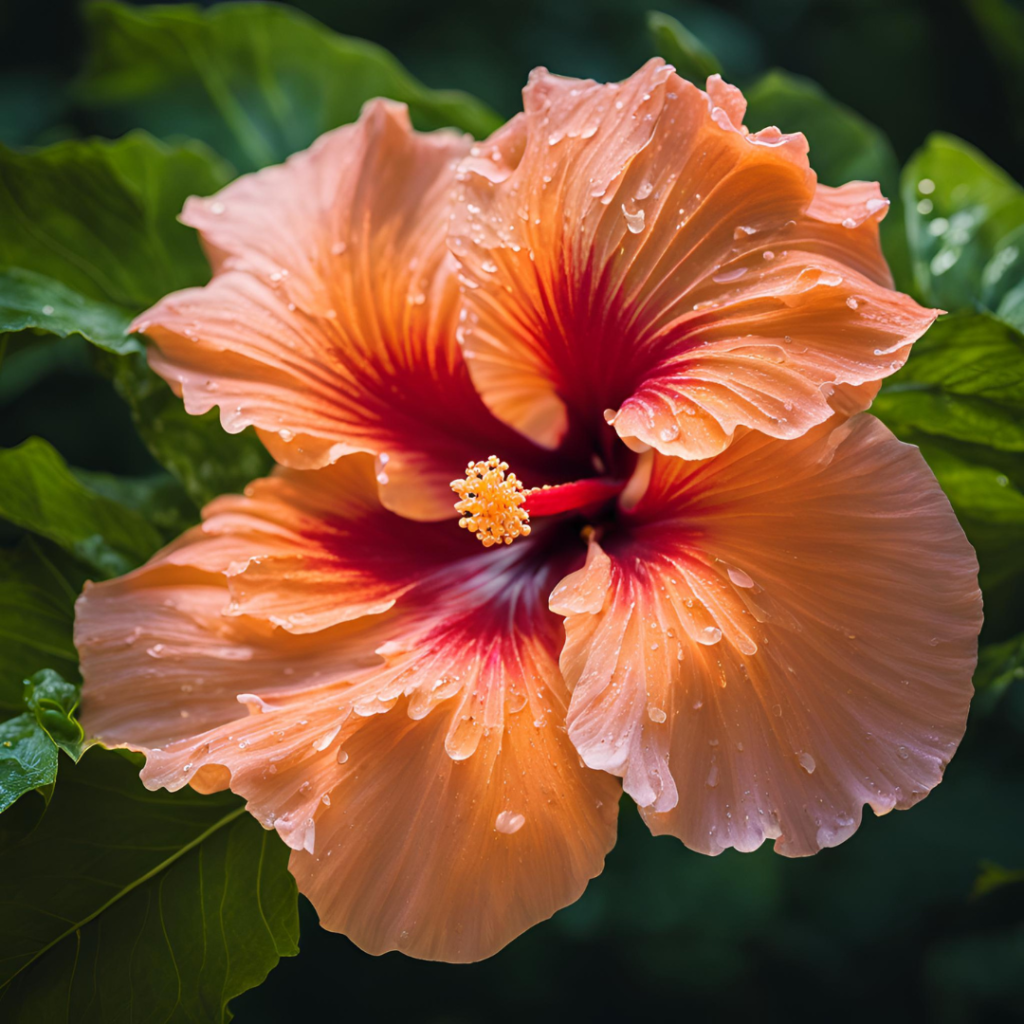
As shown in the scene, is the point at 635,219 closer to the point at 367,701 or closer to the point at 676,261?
the point at 676,261

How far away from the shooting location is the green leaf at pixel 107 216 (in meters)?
1.00

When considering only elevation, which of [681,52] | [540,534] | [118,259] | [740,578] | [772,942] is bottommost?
[772,942]

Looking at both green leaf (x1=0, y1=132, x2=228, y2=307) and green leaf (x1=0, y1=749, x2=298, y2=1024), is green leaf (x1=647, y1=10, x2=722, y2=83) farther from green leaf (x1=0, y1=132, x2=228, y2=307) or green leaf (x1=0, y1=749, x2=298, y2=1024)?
green leaf (x1=0, y1=749, x2=298, y2=1024)

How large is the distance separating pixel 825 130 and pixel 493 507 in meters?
0.69

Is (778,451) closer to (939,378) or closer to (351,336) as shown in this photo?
(939,378)

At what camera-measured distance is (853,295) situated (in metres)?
Result: 0.68

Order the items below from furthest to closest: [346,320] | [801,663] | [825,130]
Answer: [825,130]
[346,320]
[801,663]

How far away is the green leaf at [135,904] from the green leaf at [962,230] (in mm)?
857

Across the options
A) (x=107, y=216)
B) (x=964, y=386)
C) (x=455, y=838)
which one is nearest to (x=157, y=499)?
(x=107, y=216)

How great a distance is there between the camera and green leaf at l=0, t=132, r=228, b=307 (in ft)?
3.27

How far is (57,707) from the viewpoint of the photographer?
0.79 metres

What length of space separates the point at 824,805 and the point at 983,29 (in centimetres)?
124

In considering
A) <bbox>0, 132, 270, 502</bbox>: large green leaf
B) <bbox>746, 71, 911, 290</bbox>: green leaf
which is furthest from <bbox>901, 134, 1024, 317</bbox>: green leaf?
<bbox>0, 132, 270, 502</bbox>: large green leaf

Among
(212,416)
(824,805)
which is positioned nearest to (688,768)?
(824,805)
